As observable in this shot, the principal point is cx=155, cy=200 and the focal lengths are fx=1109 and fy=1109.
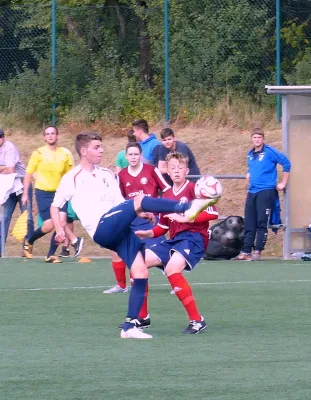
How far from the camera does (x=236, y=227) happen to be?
15969 millimetres

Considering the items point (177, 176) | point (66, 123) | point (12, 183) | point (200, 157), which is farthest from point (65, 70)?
point (177, 176)

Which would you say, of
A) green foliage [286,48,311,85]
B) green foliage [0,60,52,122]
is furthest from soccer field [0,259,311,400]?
green foliage [0,60,52,122]

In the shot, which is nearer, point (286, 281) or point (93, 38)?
point (286, 281)

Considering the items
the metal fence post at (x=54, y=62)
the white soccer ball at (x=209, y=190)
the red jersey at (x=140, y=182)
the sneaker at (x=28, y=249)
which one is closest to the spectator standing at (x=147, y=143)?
the sneaker at (x=28, y=249)

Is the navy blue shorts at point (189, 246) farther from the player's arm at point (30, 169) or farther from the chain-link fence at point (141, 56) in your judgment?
the chain-link fence at point (141, 56)

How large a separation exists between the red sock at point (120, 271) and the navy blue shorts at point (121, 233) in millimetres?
2776

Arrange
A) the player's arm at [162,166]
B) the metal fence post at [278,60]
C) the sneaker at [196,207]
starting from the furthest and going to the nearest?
the metal fence post at [278,60] → the player's arm at [162,166] → the sneaker at [196,207]

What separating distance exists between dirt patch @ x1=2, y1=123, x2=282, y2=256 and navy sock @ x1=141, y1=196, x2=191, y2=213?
407 inches

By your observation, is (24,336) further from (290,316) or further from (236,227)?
(236,227)

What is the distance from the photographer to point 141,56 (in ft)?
82.4

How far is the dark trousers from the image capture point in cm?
1559

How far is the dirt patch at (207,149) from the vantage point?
19.5m

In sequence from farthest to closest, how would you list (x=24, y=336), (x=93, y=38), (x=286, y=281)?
(x=93, y=38) < (x=286, y=281) < (x=24, y=336)

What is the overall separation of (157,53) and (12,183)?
8504 mm
